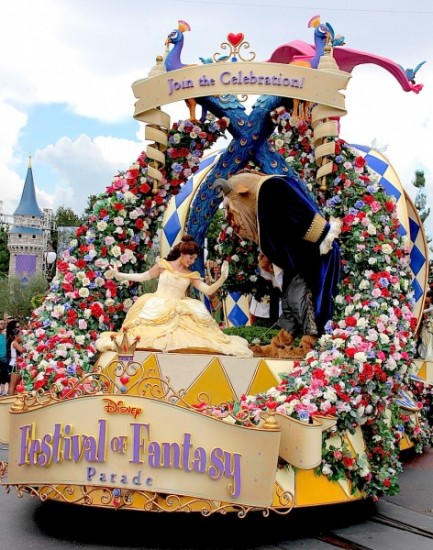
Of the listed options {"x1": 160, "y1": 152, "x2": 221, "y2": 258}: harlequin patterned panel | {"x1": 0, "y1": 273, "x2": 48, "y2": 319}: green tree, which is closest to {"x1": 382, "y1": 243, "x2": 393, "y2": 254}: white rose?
{"x1": 160, "y1": 152, "x2": 221, "y2": 258}: harlequin patterned panel

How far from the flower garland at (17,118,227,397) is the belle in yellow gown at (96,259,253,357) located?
40 cm

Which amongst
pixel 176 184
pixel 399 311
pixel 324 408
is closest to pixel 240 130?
pixel 176 184

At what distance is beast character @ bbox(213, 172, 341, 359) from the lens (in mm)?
6676

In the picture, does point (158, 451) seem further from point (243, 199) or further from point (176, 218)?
point (176, 218)

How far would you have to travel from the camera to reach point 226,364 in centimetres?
585

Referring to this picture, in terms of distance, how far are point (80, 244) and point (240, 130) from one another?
207 cm

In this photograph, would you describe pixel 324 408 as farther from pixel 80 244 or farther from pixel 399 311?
pixel 80 244

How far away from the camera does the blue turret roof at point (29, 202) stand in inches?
2207

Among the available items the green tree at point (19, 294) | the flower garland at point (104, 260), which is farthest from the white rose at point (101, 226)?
the green tree at point (19, 294)

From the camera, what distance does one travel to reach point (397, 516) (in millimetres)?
5938

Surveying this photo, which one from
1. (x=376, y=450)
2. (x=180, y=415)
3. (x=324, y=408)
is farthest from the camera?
(x=376, y=450)

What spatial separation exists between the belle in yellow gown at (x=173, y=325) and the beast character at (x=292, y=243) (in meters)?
0.74

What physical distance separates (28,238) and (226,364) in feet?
165

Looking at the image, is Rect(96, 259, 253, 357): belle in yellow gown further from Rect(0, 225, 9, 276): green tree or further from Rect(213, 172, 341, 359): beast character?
Rect(0, 225, 9, 276): green tree
